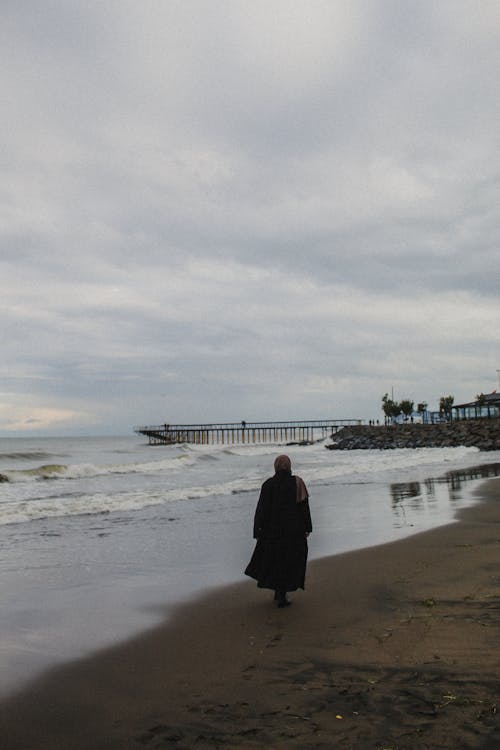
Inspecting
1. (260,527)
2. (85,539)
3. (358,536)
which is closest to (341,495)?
(358,536)

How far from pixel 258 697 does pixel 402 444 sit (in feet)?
194

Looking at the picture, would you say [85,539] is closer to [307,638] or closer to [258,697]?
[307,638]

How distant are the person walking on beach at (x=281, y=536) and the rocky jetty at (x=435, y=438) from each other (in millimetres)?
44604

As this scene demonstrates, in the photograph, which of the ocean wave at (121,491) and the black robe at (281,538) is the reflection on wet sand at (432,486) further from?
the black robe at (281,538)

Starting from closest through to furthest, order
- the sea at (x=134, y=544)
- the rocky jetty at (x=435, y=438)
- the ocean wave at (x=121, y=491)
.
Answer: the sea at (x=134, y=544)
the ocean wave at (x=121, y=491)
the rocky jetty at (x=435, y=438)

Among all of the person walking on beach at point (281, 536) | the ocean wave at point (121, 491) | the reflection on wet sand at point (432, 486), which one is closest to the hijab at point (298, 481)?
the person walking on beach at point (281, 536)

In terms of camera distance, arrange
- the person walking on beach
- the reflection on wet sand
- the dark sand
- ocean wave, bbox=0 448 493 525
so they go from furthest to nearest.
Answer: the reflection on wet sand, ocean wave, bbox=0 448 493 525, the person walking on beach, the dark sand

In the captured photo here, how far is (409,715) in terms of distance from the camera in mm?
3682

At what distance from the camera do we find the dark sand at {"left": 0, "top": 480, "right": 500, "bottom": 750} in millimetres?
3564

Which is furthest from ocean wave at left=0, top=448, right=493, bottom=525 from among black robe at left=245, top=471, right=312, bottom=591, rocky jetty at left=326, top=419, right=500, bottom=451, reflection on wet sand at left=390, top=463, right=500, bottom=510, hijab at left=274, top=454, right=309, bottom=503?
rocky jetty at left=326, top=419, right=500, bottom=451

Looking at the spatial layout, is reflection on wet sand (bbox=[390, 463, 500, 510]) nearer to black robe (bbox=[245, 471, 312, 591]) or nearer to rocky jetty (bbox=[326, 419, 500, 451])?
black robe (bbox=[245, 471, 312, 591])

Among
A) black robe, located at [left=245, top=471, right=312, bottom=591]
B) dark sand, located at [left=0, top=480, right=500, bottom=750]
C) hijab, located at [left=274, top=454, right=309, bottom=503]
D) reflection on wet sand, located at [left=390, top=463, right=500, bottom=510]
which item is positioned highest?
hijab, located at [left=274, top=454, right=309, bottom=503]

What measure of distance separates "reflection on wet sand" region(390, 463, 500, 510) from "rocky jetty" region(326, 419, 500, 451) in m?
26.1

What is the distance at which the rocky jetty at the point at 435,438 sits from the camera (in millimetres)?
53844
